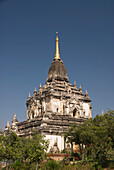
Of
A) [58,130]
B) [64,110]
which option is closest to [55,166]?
[58,130]

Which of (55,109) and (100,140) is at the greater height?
(55,109)

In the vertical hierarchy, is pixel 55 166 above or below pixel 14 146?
below

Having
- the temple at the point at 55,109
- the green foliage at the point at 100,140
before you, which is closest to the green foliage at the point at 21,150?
the green foliage at the point at 100,140

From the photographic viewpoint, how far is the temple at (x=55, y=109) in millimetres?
43188

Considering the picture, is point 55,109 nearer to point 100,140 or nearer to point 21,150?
point 100,140

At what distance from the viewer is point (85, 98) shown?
54.2 m

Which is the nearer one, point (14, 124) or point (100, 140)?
point (100, 140)

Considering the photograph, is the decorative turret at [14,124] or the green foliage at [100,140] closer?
the green foliage at [100,140]

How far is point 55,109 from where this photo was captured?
1940 inches

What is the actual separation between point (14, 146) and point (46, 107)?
2040 cm

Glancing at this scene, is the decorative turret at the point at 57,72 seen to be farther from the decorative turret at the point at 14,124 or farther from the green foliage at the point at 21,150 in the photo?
the green foliage at the point at 21,150

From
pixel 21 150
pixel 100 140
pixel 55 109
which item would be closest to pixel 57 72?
pixel 55 109

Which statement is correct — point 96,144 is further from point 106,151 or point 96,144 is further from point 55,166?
point 55,166

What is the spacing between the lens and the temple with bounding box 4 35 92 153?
4319 centimetres
